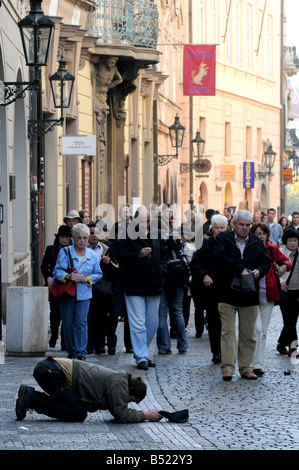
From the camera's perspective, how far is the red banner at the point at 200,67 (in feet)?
118

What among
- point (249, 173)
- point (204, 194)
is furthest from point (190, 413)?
point (249, 173)

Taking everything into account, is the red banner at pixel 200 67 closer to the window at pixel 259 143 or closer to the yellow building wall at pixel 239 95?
the yellow building wall at pixel 239 95

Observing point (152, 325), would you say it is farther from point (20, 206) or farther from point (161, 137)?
point (161, 137)

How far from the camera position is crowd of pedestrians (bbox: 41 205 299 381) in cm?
1328

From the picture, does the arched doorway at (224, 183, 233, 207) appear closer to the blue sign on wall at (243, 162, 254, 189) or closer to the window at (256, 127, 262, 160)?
the blue sign on wall at (243, 162, 254, 189)

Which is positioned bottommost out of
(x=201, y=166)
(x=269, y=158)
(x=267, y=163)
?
(x=201, y=166)

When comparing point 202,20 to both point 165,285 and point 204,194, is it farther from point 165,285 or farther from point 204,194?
point 165,285

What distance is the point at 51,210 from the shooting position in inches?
950

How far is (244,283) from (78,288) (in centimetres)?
209

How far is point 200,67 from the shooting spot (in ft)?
119

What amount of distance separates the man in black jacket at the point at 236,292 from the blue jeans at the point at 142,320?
46.3 inches

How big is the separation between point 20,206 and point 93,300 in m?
6.64

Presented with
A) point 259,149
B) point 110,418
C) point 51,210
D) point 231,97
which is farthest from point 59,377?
point 259,149

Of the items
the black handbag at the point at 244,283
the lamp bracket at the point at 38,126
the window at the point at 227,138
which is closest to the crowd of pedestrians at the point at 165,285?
the black handbag at the point at 244,283
